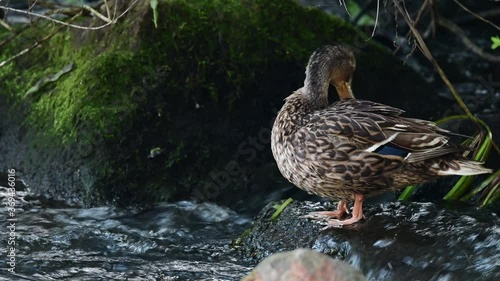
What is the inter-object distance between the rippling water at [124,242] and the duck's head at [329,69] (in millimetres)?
1206

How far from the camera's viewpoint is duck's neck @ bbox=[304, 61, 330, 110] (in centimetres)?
618

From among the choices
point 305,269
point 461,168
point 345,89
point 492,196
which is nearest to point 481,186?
point 492,196

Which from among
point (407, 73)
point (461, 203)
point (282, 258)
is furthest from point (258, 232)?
Result: point (407, 73)

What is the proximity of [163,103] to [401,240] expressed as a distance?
266 cm

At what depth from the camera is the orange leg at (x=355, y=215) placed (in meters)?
5.67

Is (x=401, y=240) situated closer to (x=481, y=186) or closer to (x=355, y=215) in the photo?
(x=355, y=215)

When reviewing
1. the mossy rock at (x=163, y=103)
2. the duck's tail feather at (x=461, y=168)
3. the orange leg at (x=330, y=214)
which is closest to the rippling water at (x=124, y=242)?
the mossy rock at (x=163, y=103)

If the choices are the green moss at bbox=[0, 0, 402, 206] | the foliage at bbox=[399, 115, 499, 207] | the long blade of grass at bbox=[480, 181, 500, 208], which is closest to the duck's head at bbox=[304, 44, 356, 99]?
the foliage at bbox=[399, 115, 499, 207]

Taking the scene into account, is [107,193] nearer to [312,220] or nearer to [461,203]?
[312,220]

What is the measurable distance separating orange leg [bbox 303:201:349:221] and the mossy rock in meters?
1.66

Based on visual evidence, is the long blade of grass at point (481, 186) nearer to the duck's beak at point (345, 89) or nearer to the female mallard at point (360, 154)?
the female mallard at point (360, 154)

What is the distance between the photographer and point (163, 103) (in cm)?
743

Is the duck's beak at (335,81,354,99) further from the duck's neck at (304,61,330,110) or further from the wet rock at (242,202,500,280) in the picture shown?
the wet rock at (242,202,500,280)

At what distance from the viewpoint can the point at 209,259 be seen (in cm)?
620
